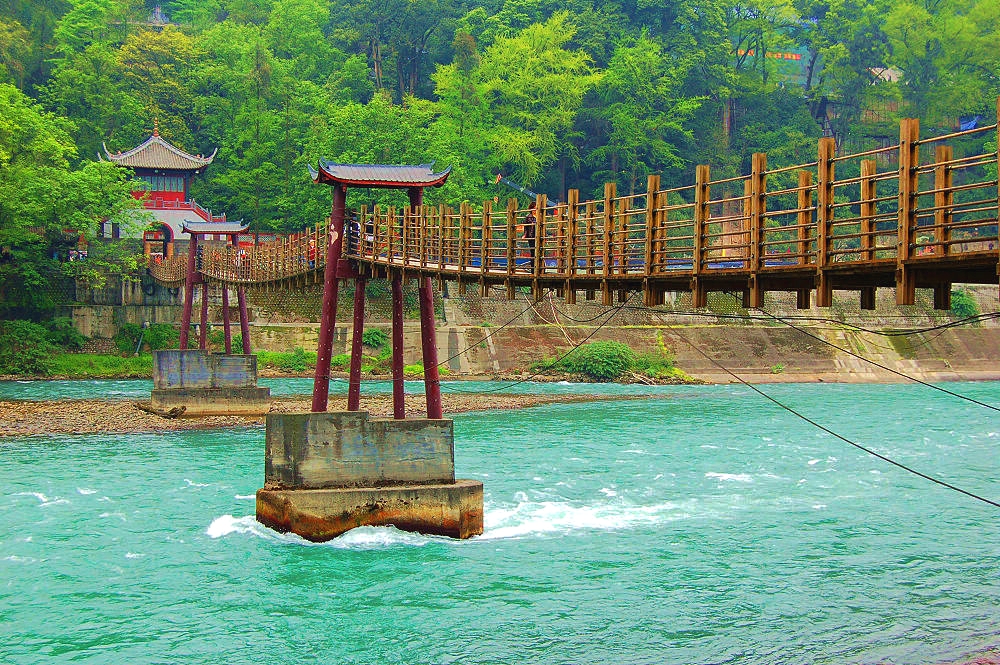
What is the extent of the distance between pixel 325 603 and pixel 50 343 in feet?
141

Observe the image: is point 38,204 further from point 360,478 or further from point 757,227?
point 757,227

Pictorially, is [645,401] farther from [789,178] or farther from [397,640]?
[789,178]

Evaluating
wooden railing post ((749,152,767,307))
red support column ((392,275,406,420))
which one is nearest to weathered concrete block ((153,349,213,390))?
red support column ((392,275,406,420))

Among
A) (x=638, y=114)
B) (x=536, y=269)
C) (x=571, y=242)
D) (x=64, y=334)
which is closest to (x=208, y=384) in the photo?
(x=64, y=334)

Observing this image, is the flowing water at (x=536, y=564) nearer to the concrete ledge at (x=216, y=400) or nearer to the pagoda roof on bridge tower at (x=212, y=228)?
the concrete ledge at (x=216, y=400)

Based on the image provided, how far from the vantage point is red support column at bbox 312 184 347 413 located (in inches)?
957

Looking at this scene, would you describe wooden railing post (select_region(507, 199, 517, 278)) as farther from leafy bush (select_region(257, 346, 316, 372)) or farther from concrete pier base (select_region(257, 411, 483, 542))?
leafy bush (select_region(257, 346, 316, 372))

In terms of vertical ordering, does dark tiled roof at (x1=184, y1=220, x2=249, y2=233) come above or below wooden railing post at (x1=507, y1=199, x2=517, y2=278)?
above

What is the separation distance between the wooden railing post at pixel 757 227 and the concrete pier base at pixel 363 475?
9.13 metres

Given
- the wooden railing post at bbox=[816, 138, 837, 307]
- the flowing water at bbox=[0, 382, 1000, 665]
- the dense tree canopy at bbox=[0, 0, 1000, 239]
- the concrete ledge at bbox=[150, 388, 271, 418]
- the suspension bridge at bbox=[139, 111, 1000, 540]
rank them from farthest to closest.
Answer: the dense tree canopy at bbox=[0, 0, 1000, 239]
the concrete ledge at bbox=[150, 388, 271, 418]
the flowing water at bbox=[0, 382, 1000, 665]
the wooden railing post at bbox=[816, 138, 837, 307]
the suspension bridge at bbox=[139, 111, 1000, 540]

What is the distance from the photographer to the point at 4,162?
53.5 metres

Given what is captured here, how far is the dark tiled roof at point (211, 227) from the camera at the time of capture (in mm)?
45625

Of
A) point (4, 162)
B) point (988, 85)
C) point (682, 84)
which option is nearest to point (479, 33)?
point (682, 84)

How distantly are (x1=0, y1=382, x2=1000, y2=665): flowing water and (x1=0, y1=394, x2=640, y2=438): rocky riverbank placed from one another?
3.07 metres
